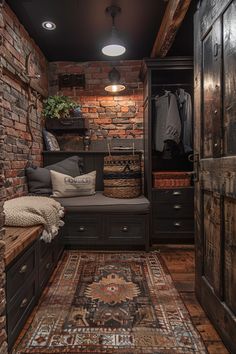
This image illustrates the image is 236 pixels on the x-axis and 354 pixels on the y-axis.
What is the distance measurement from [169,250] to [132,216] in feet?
2.10

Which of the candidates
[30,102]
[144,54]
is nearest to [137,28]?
[144,54]

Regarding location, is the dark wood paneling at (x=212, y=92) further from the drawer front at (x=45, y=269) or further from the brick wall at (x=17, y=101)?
the brick wall at (x=17, y=101)

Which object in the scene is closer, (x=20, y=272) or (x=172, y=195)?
(x=20, y=272)

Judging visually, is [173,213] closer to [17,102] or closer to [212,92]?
[212,92]

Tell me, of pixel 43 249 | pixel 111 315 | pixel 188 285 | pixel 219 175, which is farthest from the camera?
pixel 188 285

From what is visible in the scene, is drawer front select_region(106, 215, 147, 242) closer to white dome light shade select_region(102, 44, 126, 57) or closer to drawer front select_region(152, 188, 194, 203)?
drawer front select_region(152, 188, 194, 203)

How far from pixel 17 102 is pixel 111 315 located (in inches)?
89.1

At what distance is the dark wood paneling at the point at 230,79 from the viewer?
50.9 inches

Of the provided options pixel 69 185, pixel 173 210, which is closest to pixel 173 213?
pixel 173 210

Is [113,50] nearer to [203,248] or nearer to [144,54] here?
[144,54]

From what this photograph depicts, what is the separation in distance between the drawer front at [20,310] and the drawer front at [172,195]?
6.05ft

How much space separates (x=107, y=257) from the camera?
9.04ft

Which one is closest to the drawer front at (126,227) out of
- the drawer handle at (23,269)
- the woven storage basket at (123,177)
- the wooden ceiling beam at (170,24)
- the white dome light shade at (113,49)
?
the woven storage basket at (123,177)

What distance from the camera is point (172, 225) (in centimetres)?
321
